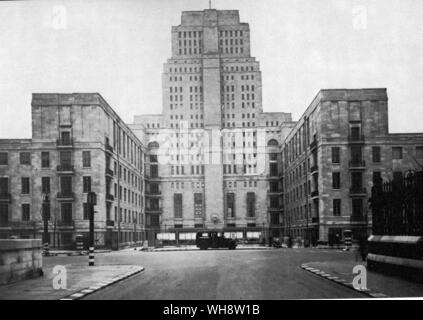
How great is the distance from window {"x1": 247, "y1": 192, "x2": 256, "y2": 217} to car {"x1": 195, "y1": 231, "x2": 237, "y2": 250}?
2413 centimetres

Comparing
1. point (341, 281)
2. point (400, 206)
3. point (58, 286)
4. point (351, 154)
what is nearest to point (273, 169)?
point (351, 154)

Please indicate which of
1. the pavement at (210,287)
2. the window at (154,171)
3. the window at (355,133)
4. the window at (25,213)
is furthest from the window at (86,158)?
the pavement at (210,287)

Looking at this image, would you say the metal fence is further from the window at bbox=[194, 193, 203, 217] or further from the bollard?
the window at bbox=[194, 193, 203, 217]

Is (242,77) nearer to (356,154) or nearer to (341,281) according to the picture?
(356,154)

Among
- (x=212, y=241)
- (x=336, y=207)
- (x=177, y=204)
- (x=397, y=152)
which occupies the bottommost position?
(x=212, y=241)

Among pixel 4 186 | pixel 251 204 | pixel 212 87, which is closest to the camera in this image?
pixel 4 186

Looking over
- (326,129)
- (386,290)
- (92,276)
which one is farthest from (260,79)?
(386,290)

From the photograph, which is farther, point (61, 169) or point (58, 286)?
point (61, 169)

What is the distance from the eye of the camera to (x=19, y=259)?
18484mm

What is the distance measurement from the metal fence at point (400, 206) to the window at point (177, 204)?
197ft

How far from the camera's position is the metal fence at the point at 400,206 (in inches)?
676

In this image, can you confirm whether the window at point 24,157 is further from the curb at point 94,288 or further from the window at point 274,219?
the window at point 274,219

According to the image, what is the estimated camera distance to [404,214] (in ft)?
59.8

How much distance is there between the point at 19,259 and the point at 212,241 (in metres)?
37.2
